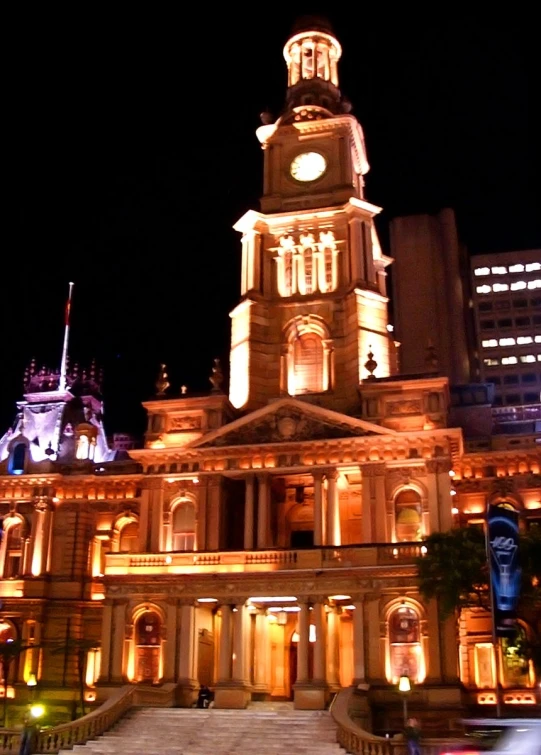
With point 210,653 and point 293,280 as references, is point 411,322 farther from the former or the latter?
point 210,653

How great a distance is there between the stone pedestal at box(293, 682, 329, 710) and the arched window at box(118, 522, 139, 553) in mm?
16307

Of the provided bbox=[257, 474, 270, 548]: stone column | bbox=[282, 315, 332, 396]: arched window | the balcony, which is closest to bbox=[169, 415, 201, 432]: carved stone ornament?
bbox=[257, 474, 270, 548]: stone column

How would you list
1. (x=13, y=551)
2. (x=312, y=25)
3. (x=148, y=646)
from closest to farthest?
(x=148, y=646)
(x=13, y=551)
(x=312, y=25)

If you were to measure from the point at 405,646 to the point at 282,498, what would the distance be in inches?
467

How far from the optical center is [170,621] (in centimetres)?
4650

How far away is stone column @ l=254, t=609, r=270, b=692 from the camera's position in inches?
1795

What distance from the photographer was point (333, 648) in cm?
4553

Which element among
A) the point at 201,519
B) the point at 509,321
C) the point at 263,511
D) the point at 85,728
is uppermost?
the point at 509,321

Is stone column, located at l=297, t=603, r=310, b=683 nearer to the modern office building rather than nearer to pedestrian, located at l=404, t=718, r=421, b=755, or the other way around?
pedestrian, located at l=404, t=718, r=421, b=755

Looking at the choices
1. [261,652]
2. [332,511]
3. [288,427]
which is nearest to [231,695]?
[261,652]

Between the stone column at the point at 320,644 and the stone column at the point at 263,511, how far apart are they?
4963 mm

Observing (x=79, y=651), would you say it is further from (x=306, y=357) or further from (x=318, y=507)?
(x=306, y=357)

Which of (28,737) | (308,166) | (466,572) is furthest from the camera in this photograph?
(308,166)

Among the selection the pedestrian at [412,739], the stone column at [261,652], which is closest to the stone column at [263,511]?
the stone column at [261,652]
